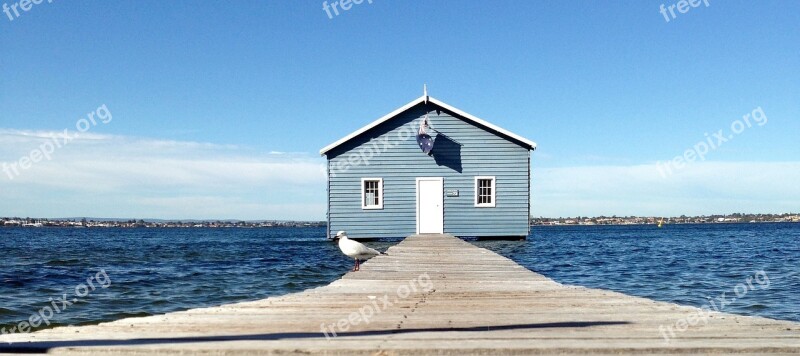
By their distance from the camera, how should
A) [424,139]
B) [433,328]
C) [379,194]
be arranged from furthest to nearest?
1. [379,194]
2. [424,139]
3. [433,328]

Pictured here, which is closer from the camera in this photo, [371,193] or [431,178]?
[431,178]

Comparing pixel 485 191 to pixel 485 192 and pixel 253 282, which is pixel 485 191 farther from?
pixel 253 282

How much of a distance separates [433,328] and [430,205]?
63.9ft

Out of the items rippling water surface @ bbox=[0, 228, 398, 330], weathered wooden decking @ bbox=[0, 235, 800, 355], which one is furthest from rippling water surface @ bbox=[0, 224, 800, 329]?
weathered wooden decking @ bbox=[0, 235, 800, 355]

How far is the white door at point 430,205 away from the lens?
933 inches

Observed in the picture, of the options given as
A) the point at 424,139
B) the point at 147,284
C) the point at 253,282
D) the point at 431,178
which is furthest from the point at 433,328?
the point at 431,178

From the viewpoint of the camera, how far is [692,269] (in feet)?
55.9

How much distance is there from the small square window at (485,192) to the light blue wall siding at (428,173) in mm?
155

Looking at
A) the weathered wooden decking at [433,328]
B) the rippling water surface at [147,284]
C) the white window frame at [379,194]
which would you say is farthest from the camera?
the white window frame at [379,194]

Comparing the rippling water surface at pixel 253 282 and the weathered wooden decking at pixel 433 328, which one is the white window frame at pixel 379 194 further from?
the weathered wooden decking at pixel 433 328

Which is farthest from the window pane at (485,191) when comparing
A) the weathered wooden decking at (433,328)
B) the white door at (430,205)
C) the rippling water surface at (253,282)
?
the weathered wooden decking at (433,328)

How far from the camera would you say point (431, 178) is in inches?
932

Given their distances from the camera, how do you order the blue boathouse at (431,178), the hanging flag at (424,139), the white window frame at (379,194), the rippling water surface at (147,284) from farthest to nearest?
the white window frame at (379,194)
the blue boathouse at (431,178)
the hanging flag at (424,139)
the rippling water surface at (147,284)

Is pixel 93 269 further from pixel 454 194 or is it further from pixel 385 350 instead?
pixel 385 350
